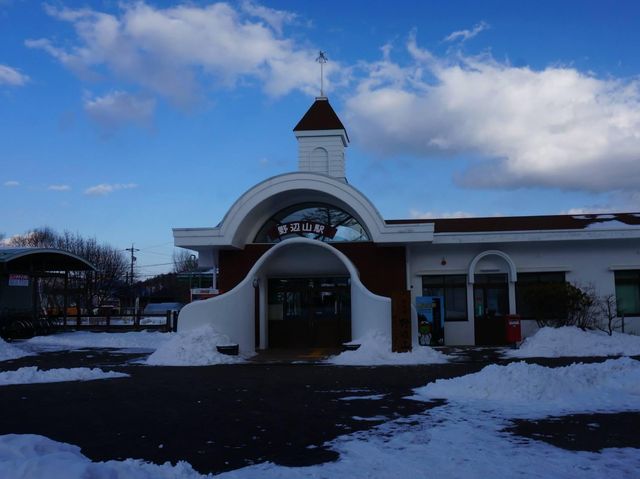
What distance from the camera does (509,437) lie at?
7.89 meters

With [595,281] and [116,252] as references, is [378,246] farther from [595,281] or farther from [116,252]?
[116,252]

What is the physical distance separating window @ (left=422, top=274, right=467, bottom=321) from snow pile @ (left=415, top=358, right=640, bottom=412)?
9688 millimetres

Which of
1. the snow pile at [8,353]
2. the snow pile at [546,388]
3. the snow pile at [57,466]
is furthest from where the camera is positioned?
the snow pile at [8,353]

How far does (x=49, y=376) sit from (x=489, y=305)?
14.4m

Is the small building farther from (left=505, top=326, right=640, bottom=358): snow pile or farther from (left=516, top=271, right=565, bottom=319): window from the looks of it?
(left=505, top=326, right=640, bottom=358): snow pile

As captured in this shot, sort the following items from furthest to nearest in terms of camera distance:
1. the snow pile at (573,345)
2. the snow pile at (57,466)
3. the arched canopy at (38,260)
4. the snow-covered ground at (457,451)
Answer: the arched canopy at (38,260), the snow pile at (573,345), the snow-covered ground at (457,451), the snow pile at (57,466)

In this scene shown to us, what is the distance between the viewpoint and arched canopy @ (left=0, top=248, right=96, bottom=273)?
27781mm

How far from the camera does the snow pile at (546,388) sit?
33.1ft

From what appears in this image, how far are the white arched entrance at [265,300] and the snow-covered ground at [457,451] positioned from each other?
7.88 m

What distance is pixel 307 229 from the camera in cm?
2147

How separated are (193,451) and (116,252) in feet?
204

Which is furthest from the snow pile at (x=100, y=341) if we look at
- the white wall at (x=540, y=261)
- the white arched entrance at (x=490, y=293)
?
the white arched entrance at (x=490, y=293)

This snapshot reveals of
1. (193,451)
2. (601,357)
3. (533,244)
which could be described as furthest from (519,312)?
(193,451)

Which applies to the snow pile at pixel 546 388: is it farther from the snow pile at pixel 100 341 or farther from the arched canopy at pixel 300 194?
the snow pile at pixel 100 341
